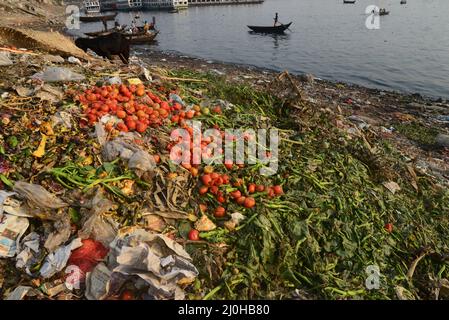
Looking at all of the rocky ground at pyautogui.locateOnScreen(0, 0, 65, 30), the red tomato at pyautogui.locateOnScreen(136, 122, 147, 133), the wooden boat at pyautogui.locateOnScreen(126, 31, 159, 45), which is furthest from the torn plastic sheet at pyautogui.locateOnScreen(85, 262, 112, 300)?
the rocky ground at pyautogui.locateOnScreen(0, 0, 65, 30)

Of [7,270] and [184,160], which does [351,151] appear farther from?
[7,270]

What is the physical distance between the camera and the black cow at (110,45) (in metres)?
8.01

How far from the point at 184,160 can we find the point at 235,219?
3.89 ft

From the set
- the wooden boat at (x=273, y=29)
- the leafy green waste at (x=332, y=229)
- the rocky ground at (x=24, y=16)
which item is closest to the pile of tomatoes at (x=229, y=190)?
the leafy green waste at (x=332, y=229)

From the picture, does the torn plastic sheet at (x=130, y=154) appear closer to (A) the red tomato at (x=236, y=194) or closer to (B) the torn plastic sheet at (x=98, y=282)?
(A) the red tomato at (x=236, y=194)

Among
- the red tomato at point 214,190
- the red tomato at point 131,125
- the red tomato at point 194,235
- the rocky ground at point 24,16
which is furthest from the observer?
the rocky ground at point 24,16

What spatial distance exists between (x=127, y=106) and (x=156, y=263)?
2.80m

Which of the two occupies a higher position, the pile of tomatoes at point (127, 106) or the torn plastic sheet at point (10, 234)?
the pile of tomatoes at point (127, 106)

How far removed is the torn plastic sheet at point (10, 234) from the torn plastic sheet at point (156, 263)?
1082 mm

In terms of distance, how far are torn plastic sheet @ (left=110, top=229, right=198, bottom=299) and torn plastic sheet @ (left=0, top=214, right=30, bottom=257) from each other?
108cm

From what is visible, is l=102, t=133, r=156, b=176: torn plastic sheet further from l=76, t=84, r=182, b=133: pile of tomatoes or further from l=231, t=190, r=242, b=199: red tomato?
l=231, t=190, r=242, b=199: red tomato

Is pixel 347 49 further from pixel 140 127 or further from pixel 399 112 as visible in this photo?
pixel 140 127

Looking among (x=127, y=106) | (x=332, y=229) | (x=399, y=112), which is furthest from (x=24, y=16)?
(x=332, y=229)
